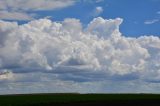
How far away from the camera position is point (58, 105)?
99.8m

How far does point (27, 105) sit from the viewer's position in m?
99.0

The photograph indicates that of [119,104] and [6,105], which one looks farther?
[119,104]

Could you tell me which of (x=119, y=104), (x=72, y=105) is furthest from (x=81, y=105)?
(x=119, y=104)

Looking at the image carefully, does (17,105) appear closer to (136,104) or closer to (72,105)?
(72,105)

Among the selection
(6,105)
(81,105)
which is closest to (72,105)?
(81,105)

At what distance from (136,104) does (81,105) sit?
523 inches

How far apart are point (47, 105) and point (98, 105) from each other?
11.8 m

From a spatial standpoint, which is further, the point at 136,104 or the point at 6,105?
the point at 136,104

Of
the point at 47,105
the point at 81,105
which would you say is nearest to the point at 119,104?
the point at 81,105

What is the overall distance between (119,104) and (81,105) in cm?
974

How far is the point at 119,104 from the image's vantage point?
104 metres

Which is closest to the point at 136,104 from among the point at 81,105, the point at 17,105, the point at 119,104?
the point at 119,104

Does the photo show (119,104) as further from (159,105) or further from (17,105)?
(17,105)

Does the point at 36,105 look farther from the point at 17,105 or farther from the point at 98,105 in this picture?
the point at 98,105
